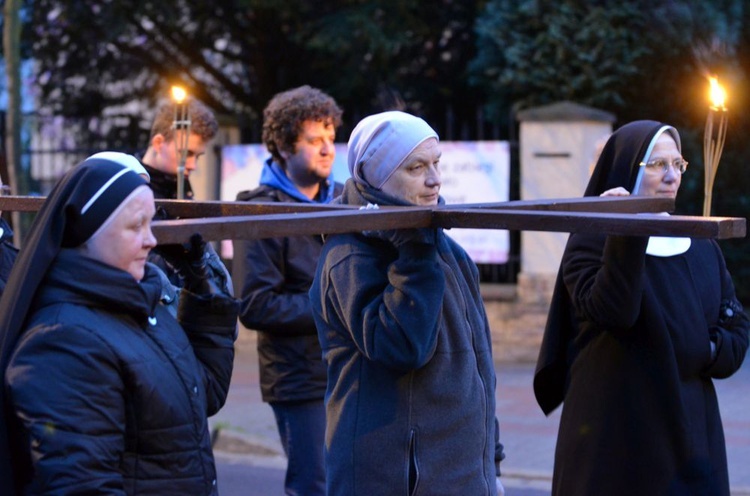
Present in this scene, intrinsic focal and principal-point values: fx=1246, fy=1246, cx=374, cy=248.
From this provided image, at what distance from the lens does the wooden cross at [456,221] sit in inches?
103

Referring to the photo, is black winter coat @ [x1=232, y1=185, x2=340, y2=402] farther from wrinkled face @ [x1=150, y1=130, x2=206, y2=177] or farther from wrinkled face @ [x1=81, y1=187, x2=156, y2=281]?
wrinkled face @ [x1=81, y1=187, x2=156, y2=281]

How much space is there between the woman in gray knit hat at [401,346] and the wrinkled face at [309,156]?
173 centimetres

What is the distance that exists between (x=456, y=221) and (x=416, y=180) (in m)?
0.43

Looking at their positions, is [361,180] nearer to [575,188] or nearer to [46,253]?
[46,253]

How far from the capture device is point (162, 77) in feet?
53.2

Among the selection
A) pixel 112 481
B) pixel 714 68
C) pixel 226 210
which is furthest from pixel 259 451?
pixel 714 68

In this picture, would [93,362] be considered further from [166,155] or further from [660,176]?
[166,155]

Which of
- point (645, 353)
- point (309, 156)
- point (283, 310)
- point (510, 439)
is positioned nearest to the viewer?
point (645, 353)

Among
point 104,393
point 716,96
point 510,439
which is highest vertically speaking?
point 716,96

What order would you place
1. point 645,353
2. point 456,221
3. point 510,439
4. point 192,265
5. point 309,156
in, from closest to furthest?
point 456,221 → point 192,265 → point 645,353 → point 309,156 → point 510,439

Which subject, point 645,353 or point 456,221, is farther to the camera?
point 645,353

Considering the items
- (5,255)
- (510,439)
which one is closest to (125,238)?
(5,255)

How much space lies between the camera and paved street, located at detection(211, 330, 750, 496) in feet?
24.1

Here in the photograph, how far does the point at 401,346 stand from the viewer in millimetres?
3141
